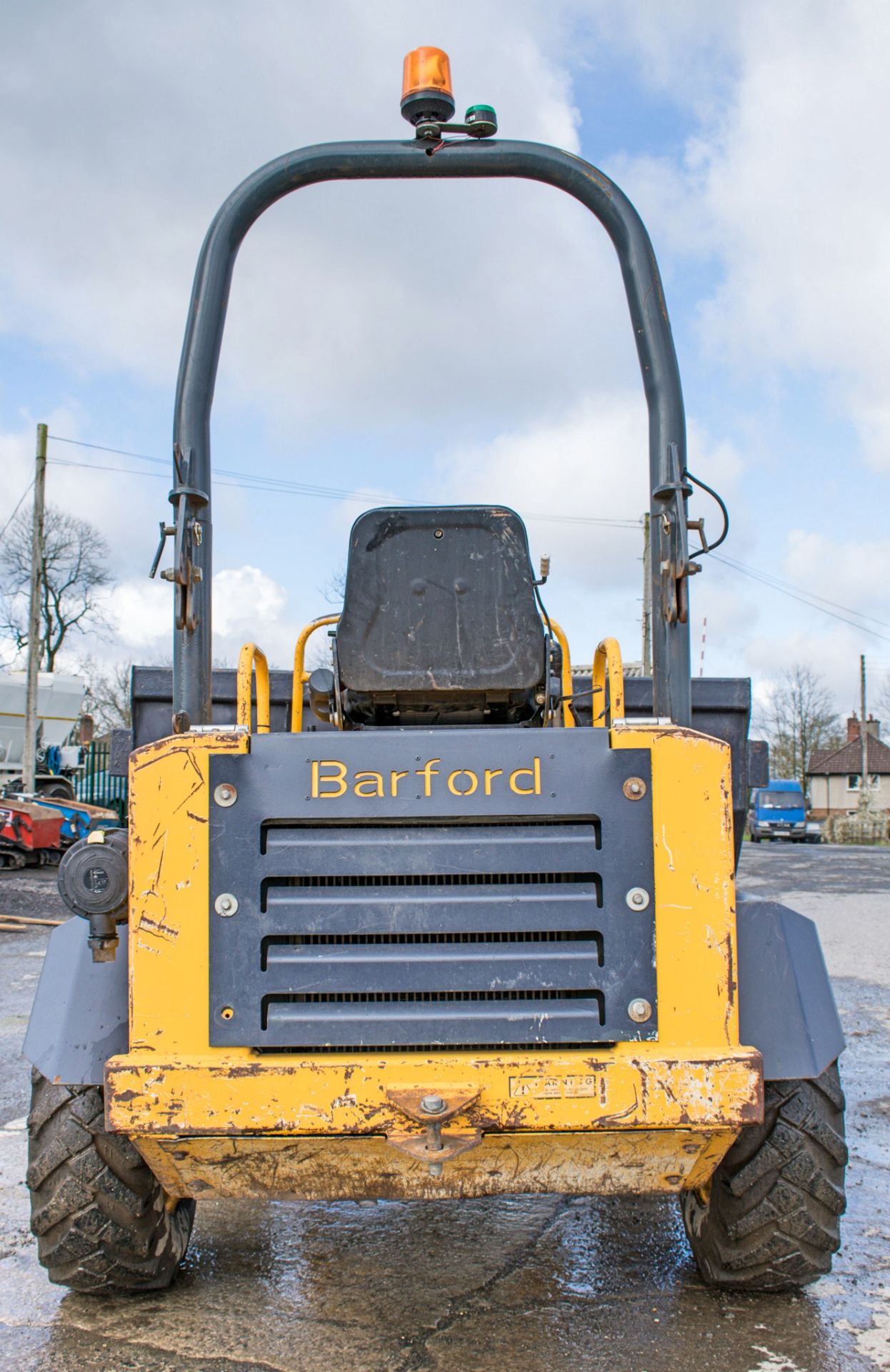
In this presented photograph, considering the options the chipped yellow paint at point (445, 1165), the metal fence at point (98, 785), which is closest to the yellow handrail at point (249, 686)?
the chipped yellow paint at point (445, 1165)

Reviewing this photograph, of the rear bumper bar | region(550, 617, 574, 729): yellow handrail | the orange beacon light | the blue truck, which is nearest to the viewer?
the rear bumper bar

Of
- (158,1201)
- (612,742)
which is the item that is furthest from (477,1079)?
(158,1201)

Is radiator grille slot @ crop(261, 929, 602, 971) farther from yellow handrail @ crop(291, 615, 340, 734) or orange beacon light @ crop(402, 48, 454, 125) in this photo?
orange beacon light @ crop(402, 48, 454, 125)

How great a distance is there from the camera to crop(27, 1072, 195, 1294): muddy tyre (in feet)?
10.1

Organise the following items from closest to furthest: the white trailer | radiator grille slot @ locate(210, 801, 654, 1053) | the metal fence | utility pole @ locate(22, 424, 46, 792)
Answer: radiator grille slot @ locate(210, 801, 654, 1053), utility pole @ locate(22, 424, 46, 792), the white trailer, the metal fence

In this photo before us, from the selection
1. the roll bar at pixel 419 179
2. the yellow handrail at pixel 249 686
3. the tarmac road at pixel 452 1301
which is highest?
the roll bar at pixel 419 179

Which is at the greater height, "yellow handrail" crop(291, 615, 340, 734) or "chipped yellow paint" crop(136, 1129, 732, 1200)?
"yellow handrail" crop(291, 615, 340, 734)

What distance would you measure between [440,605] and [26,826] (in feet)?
45.7

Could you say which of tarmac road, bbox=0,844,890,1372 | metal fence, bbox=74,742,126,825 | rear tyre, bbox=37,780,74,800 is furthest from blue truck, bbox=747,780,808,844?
tarmac road, bbox=0,844,890,1372

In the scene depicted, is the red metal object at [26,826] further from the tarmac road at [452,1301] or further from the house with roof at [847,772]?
the house with roof at [847,772]

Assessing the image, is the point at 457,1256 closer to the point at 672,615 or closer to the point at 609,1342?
the point at 609,1342

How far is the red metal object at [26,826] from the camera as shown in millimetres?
16031

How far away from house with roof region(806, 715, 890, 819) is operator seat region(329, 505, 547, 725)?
6919 cm

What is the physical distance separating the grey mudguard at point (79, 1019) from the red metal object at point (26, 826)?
13.7 meters
